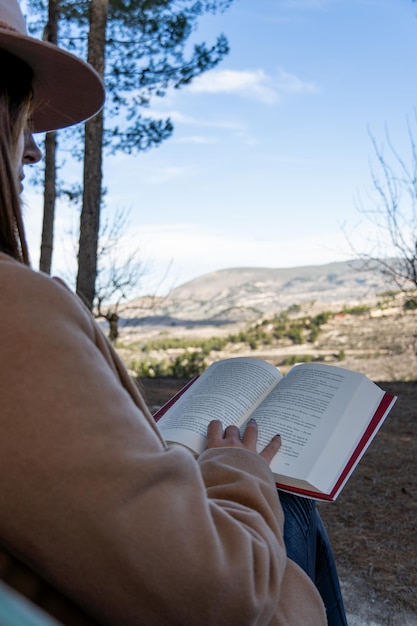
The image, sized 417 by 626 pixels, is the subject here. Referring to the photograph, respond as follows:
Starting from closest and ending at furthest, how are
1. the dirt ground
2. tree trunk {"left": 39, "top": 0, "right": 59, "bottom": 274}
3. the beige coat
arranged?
the beige coat < the dirt ground < tree trunk {"left": 39, "top": 0, "right": 59, "bottom": 274}

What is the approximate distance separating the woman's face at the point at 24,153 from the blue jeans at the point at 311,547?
686 mm

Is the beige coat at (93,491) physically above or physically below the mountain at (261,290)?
above

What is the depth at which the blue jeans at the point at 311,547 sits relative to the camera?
1104 mm

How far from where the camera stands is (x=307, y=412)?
4.03 feet

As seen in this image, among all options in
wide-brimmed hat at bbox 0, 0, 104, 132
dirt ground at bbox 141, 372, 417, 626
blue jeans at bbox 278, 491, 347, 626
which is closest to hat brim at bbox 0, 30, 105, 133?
wide-brimmed hat at bbox 0, 0, 104, 132

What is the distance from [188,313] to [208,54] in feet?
79.2

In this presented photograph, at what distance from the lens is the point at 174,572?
2.25 ft

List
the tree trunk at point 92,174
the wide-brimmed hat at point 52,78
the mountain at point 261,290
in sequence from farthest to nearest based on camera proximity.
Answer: the mountain at point 261,290 → the tree trunk at point 92,174 → the wide-brimmed hat at point 52,78

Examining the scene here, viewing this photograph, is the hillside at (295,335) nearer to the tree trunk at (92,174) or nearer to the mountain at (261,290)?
the tree trunk at (92,174)

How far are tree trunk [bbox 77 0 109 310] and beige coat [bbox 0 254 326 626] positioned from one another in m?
4.88

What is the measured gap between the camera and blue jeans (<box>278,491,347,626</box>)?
110cm

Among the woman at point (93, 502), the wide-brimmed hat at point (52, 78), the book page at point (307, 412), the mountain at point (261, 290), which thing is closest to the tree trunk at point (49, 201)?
the wide-brimmed hat at point (52, 78)

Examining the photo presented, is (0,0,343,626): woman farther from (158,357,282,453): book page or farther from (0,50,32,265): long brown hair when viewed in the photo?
(158,357,282,453): book page

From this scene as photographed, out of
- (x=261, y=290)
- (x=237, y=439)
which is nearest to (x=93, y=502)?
(x=237, y=439)
